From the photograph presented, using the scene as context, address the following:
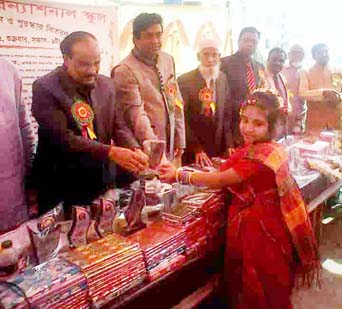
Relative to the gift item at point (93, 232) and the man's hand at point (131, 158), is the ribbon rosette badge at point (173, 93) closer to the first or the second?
the man's hand at point (131, 158)

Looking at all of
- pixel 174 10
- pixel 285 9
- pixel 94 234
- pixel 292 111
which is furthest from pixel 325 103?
pixel 94 234

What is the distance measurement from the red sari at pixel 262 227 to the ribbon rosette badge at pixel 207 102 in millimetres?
1082

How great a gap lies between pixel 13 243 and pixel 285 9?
5.46 meters

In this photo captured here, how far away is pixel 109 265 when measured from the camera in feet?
4.80

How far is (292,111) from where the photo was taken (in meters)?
4.51

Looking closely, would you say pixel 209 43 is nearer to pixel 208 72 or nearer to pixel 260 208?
pixel 208 72

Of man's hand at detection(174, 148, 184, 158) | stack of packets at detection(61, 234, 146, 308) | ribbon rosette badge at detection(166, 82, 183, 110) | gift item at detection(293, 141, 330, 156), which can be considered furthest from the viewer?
gift item at detection(293, 141, 330, 156)

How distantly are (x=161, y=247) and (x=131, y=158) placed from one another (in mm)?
408

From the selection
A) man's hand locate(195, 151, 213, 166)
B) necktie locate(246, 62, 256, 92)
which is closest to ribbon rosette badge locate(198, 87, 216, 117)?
man's hand locate(195, 151, 213, 166)

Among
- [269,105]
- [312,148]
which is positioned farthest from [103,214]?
[312,148]

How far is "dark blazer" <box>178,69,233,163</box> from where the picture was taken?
3.13m

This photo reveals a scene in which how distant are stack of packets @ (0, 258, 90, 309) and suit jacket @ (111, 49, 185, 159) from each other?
125 centimetres

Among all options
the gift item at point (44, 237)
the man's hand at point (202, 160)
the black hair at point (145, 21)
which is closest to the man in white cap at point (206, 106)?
the man's hand at point (202, 160)

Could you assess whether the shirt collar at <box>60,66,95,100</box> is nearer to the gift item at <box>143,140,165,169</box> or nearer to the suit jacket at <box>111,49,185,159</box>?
the gift item at <box>143,140,165,169</box>
